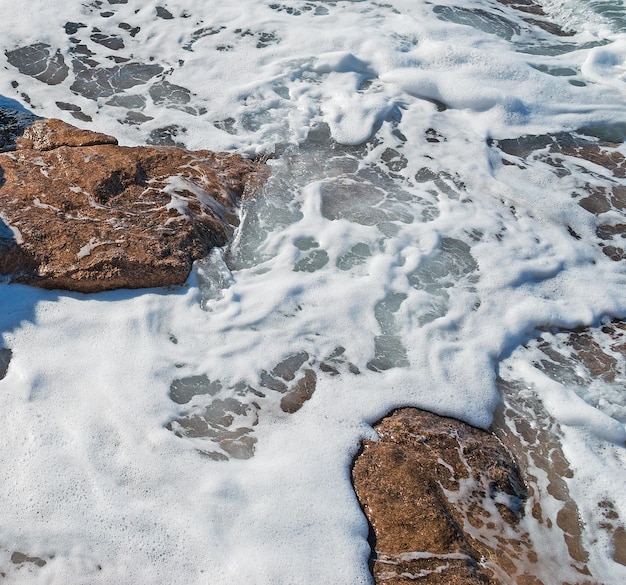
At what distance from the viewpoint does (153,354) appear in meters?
3.99

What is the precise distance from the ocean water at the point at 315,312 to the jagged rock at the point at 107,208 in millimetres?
178

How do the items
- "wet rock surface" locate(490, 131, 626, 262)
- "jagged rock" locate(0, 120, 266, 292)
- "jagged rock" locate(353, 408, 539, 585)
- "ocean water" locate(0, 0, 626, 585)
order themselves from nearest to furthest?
"jagged rock" locate(353, 408, 539, 585), "ocean water" locate(0, 0, 626, 585), "jagged rock" locate(0, 120, 266, 292), "wet rock surface" locate(490, 131, 626, 262)

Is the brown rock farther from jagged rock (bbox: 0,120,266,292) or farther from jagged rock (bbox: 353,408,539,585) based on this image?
jagged rock (bbox: 353,408,539,585)

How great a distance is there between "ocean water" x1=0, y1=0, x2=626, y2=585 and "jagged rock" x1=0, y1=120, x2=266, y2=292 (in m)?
0.18

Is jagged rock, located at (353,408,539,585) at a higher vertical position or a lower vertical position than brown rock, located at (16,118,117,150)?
lower

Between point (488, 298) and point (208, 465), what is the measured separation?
2.42m

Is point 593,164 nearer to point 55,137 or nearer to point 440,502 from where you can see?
point 440,502

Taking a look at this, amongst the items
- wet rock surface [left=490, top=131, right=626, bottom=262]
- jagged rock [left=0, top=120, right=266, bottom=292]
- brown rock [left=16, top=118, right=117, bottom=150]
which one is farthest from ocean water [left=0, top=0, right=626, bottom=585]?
brown rock [left=16, top=118, right=117, bottom=150]

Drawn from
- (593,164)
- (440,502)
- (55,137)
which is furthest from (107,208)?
(593,164)

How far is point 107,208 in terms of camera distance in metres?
4.67

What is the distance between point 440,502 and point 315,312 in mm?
1613

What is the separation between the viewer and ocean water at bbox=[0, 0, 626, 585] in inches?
126

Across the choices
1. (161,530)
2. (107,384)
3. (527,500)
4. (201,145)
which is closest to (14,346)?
(107,384)

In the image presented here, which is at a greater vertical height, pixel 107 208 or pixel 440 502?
pixel 107 208
